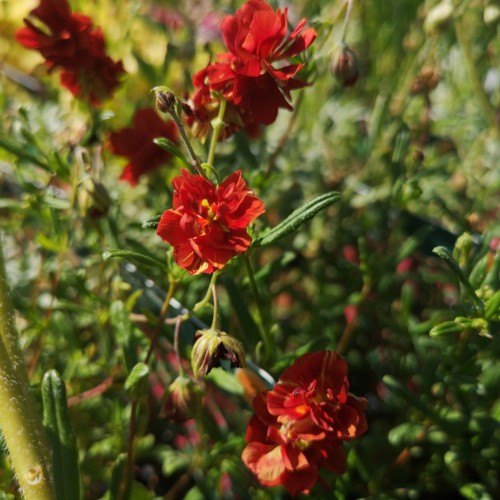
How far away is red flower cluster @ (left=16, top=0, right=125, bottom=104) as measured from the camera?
859 millimetres

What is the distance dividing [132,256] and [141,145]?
1.15 feet

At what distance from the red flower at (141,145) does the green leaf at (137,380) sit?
1.33 ft

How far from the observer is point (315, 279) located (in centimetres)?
119

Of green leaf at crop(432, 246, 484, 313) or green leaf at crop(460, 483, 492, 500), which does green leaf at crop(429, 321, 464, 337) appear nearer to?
green leaf at crop(432, 246, 484, 313)

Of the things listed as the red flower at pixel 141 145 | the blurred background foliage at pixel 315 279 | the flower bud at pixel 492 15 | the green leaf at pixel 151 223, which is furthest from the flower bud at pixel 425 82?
the green leaf at pixel 151 223

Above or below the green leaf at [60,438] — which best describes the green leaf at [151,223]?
above

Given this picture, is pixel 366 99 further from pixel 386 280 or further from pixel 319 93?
pixel 386 280

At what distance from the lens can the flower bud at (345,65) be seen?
2.85ft

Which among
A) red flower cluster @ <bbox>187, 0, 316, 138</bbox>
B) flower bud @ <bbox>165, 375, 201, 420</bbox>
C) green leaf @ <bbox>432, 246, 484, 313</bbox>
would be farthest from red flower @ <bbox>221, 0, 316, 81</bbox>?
flower bud @ <bbox>165, 375, 201, 420</bbox>

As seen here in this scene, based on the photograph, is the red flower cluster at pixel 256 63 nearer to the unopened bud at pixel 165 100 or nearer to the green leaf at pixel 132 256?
the unopened bud at pixel 165 100

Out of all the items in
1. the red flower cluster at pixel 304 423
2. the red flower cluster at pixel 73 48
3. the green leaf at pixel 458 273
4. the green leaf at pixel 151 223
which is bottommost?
the red flower cluster at pixel 304 423

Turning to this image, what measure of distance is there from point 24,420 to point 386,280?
0.66 meters

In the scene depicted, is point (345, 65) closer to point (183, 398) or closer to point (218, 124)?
point (218, 124)

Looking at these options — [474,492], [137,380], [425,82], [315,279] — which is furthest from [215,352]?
[425,82]
